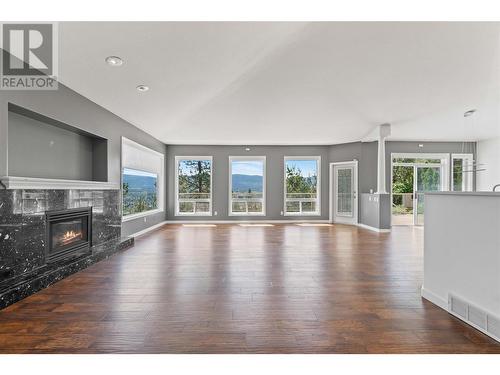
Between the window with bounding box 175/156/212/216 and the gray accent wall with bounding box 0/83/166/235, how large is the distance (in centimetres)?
191

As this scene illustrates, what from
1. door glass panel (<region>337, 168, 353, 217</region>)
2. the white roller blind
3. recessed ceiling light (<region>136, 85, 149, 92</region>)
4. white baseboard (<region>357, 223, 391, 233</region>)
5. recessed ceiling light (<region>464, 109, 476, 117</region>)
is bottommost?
white baseboard (<region>357, 223, 391, 233</region>)

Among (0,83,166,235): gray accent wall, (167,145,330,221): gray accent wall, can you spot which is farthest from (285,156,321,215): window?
(0,83,166,235): gray accent wall

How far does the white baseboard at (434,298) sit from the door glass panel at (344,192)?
570 centimetres

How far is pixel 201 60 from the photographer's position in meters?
3.51

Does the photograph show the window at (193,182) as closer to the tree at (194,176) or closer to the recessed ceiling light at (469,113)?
the tree at (194,176)

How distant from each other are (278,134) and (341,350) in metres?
6.05

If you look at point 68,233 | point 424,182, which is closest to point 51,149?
point 68,233

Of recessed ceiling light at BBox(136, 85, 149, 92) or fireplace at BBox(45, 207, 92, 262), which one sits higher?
recessed ceiling light at BBox(136, 85, 149, 92)

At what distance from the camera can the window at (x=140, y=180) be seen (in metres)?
5.58

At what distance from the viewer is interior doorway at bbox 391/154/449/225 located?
8023 millimetres

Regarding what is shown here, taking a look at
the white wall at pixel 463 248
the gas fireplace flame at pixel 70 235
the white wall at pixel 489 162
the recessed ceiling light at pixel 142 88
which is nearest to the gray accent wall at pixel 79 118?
the recessed ceiling light at pixel 142 88

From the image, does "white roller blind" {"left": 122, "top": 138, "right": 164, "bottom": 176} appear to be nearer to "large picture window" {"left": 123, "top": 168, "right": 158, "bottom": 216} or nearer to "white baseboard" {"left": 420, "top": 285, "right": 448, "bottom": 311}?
"large picture window" {"left": 123, "top": 168, "right": 158, "bottom": 216}

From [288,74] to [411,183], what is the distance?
5.90 meters

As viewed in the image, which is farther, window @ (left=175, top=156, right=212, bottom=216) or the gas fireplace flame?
window @ (left=175, top=156, right=212, bottom=216)
